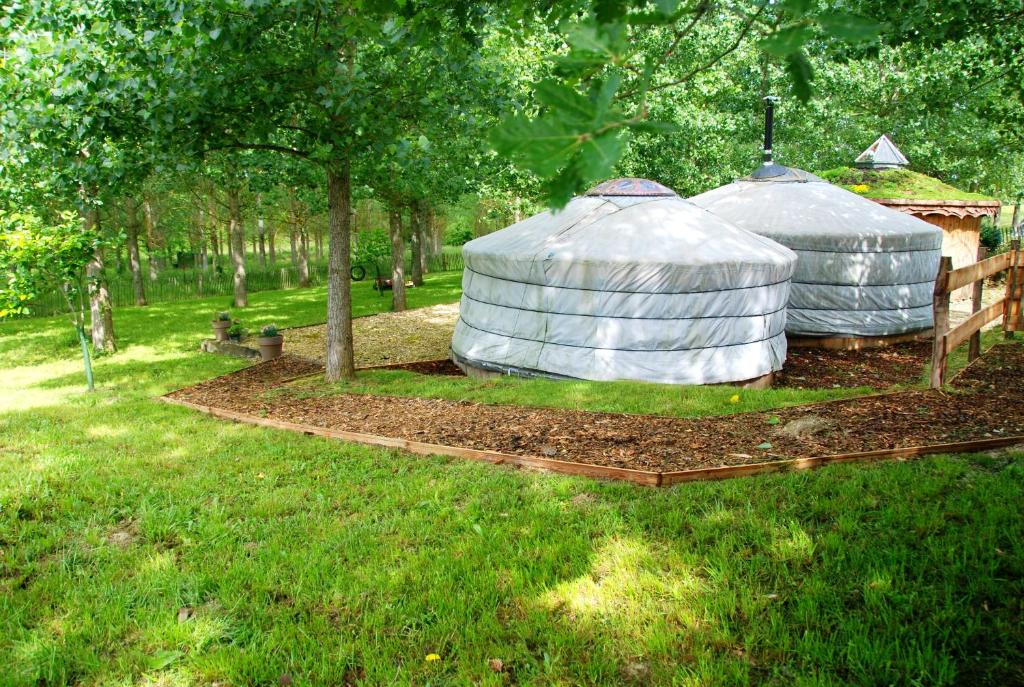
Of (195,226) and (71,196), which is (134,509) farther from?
(195,226)

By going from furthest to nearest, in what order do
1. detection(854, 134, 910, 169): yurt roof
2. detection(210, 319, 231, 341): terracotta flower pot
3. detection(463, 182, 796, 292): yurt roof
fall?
detection(854, 134, 910, 169): yurt roof → detection(210, 319, 231, 341): terracotta flower pot → detection(463, 182, 796, 292): yurt roof

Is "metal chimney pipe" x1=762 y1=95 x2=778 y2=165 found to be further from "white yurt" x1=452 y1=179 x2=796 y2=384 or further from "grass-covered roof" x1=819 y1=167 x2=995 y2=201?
"white yurt" x1=452 y1=179 x2=796 y2=384

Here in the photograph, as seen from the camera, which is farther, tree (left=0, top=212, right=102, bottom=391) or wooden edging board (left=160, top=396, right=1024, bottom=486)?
tree (left=0, top=212, right=102, bottom=391)

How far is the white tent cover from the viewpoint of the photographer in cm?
987

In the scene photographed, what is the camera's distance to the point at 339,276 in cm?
694

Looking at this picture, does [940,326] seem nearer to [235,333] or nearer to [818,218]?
[818,218]

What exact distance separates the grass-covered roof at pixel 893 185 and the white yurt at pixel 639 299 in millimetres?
6376

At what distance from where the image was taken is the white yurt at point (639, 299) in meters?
7.29

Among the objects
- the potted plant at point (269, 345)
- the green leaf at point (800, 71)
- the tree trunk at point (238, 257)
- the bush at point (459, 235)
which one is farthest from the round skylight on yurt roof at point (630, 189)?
the bush at point (459, 235)

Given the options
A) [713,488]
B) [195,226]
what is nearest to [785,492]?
[713,488]

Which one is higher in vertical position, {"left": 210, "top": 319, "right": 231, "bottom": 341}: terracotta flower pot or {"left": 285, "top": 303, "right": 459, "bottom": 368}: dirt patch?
{"left": 210, "top": 319, "right": 231, "bottom": 341}: terracotta flower pot

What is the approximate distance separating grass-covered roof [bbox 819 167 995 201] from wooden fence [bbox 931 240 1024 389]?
5.22m

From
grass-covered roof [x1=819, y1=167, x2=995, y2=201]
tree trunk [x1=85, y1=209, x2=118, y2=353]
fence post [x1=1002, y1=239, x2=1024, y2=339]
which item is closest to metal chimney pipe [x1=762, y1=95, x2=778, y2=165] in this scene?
grass-covered roof [x1=819, y1=167, x2=995, y2=201]

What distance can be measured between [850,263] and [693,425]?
20.9 ft
